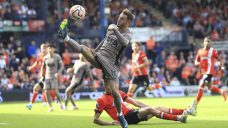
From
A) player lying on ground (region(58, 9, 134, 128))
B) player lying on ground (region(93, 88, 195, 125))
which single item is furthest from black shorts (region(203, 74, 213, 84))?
player lying on ground (region(58, 9, 134, 128))

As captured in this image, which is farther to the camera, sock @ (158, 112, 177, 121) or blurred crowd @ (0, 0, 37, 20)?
blurred crowd @ (0, 0, 37, 20)

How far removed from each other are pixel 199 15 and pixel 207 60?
22948mm

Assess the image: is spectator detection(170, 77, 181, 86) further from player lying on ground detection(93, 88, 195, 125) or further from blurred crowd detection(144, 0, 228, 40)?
player lying on ground detection(93, 88, 195, 125)

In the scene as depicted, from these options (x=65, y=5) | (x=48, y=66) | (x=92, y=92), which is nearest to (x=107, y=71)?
(x=48, y=66)

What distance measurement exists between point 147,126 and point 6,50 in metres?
20.9

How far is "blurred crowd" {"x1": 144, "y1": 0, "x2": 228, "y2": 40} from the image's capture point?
44.3 m

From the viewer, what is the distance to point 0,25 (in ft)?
124

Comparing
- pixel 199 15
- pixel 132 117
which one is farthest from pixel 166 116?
pixel 199 15

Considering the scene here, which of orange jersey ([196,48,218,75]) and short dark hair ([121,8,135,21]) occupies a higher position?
short dark hair ([121,8,135,21])

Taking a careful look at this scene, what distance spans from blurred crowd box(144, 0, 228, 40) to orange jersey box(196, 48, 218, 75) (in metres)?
19.3

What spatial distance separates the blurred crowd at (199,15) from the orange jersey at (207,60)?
19.3 m

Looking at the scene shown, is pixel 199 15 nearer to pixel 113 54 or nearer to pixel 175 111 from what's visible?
pixel 175 111

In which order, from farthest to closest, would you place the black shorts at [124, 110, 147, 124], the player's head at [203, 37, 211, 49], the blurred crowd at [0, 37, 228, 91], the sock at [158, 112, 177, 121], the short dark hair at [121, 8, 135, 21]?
1. the blurred crowd at [0, 37, 228, 91]
2. the player's head at [203, 37, 211, 49]
3. the black shorts at [124, 110, 147, 124]
4. the sock at [158, 112, 177, 121]
5. the short dark hair at [121, 8, 135, 21]

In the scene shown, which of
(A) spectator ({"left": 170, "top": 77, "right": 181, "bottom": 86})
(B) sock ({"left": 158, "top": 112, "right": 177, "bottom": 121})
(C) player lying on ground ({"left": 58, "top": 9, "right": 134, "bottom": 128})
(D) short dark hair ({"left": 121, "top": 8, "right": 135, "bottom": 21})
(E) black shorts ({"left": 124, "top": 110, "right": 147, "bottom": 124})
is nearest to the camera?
(C) player lying on ground ({"left": 58, "top": 9, "right": 134, "bottom": 128})
